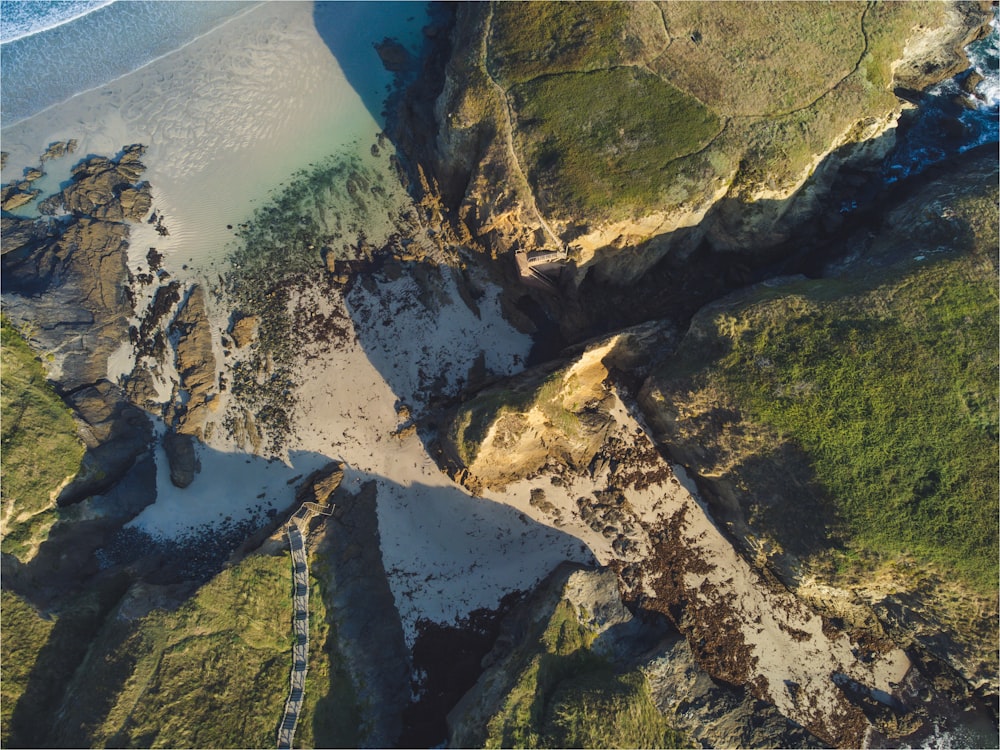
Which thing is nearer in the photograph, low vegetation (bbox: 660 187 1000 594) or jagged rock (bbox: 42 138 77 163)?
low vegetation (bbox: 660 187 1000 594)

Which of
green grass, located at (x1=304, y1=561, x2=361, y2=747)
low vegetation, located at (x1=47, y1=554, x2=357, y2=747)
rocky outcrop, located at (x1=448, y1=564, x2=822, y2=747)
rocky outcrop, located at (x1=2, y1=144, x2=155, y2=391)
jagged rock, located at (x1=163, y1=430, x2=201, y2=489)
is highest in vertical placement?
rocky outcrop, located at (x1=2, y1=144, x2=155, y2=391)

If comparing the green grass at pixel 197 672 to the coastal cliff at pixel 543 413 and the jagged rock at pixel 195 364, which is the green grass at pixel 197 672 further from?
the jagged rock at pixel 195 364

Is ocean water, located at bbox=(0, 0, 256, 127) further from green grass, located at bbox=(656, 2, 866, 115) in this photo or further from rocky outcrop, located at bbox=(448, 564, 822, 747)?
rocky outcrop, located at bbox=(448, 564, 822, 747)

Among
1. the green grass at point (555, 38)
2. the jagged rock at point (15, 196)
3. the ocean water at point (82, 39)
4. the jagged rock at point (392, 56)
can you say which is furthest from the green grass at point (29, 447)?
the green grass at point (555, 38)

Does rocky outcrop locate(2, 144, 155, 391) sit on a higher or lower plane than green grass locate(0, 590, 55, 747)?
higher

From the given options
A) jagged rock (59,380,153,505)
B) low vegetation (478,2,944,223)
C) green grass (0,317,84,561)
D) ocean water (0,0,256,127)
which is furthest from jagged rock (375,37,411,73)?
green grass (0,317,84,561)

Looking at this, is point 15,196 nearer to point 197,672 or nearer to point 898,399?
point 197,672

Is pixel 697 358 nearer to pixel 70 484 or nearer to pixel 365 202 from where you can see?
pixel 365 202
